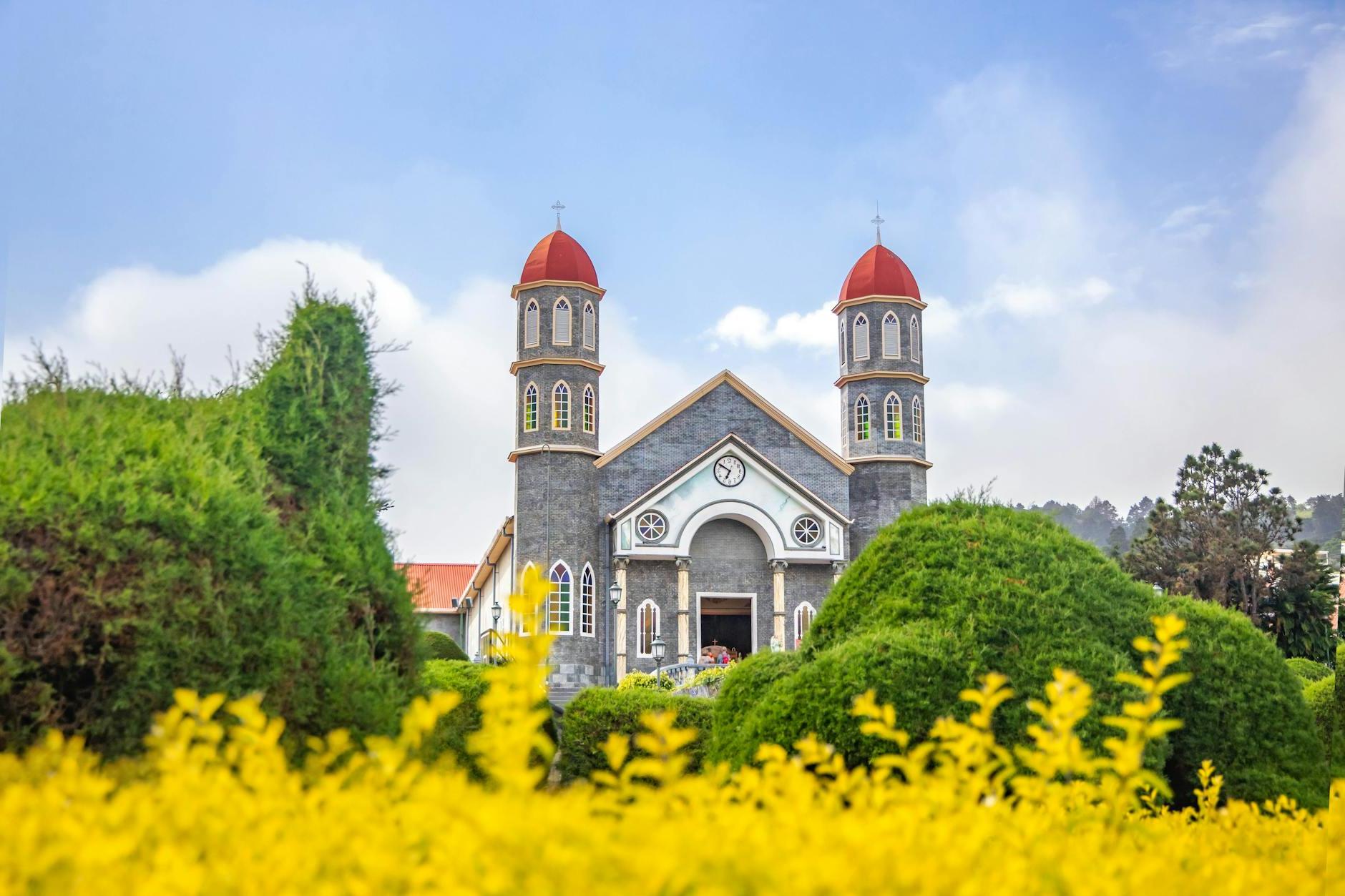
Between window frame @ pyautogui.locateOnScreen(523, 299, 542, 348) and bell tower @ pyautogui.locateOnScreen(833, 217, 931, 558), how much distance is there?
1007 cm

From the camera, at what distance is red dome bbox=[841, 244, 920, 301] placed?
3716cm

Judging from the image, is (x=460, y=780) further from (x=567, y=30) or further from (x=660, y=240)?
(x=660, y=240)

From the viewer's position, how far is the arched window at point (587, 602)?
111ft

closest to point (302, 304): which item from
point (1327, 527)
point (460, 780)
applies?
point (460, 780)

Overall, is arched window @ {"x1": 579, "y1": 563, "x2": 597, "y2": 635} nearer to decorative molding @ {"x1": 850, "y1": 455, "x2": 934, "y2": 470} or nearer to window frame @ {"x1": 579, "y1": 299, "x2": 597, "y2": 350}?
window frame @ {"x1": 579, "y1": 299, "x2": 597, "y2": 350}

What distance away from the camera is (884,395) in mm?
37250

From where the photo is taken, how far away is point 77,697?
495 cm

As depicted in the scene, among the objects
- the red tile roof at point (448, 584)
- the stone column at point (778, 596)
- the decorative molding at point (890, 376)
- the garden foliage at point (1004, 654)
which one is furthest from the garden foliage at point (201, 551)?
the red tile roof at point (448, 584)

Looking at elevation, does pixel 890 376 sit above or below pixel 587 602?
above

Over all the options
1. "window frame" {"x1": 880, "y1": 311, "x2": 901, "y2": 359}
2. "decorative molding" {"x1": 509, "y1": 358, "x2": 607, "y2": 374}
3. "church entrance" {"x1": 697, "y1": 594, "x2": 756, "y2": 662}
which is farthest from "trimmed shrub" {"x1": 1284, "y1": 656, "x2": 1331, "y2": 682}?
"decorative molding" {"x1": 509, "y1": 358, "x2": 607, "y2": 374}

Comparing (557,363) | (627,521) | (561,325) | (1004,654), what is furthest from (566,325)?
(1004,654)

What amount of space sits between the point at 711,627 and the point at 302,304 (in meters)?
31.9

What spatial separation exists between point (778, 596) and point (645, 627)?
162 inches

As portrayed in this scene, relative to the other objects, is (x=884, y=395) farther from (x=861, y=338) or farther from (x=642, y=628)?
(x=642, y=628)
